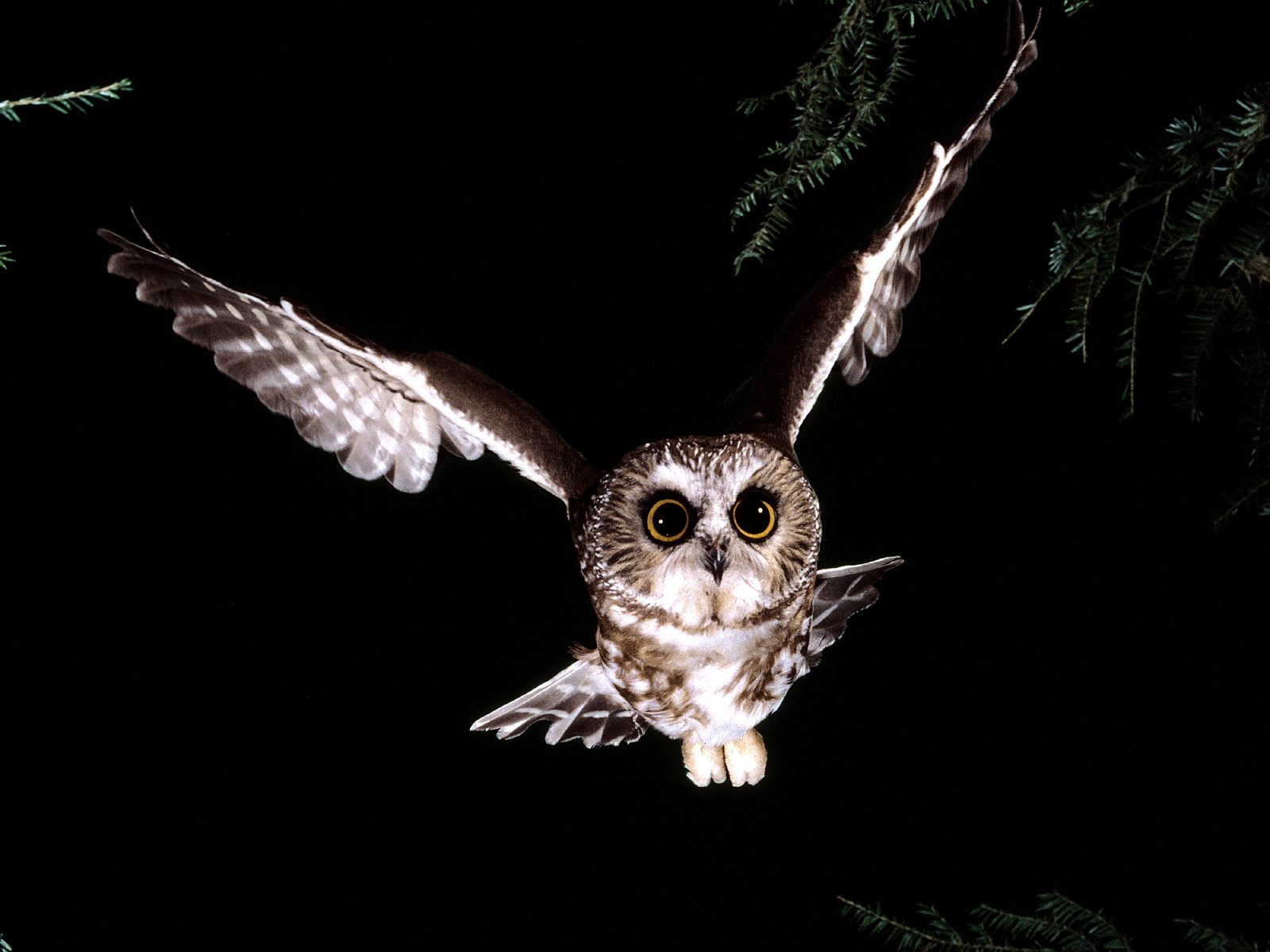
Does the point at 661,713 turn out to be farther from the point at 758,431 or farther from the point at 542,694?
the point at 758,431

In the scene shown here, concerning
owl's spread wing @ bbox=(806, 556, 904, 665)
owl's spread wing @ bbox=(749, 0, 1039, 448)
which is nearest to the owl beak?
owl's spread wing @ bbox=(749, 0, 1039, 448)

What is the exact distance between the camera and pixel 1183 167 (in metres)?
1.48

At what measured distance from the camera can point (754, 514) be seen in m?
1.50

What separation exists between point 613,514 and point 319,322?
1.54 ft

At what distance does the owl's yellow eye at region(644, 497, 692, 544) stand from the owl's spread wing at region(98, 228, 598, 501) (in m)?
0.17

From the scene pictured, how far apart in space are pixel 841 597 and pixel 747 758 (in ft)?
1.00

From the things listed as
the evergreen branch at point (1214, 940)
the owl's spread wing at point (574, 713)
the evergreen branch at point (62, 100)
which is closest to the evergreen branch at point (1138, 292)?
the evergreen branch at point (1214, 940)

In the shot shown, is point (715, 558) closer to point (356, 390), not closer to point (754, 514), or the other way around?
point (754, 514)

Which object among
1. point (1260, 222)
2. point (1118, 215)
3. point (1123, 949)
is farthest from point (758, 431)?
point (1123, 949)

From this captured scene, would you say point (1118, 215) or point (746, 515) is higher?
point (1118, 215)

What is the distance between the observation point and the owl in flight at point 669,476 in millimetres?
1506

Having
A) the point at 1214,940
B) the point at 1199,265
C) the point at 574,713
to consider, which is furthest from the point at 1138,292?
the point at 574,713

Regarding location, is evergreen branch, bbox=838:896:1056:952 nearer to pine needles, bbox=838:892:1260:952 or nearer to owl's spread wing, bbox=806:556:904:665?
pine needles, bbox=838:892:1260:952

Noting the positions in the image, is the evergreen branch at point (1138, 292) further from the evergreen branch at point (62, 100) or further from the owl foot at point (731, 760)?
the evergreen branch at point (62, 100)
